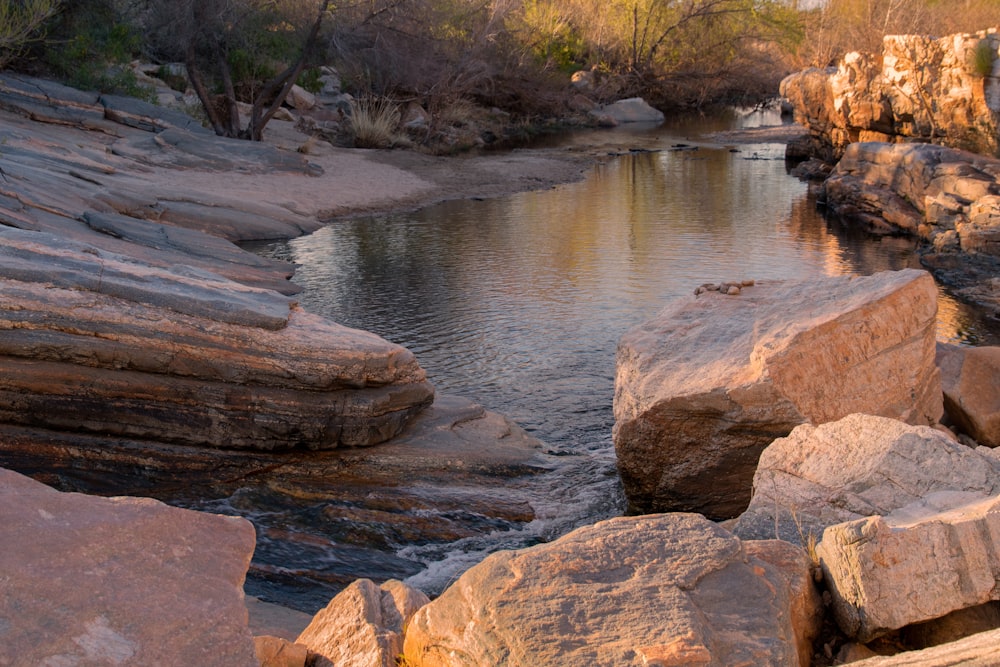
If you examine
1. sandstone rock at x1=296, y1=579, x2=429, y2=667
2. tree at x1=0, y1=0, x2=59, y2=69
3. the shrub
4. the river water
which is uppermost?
tree at x1=0, y1=0, x2=59, y2=69

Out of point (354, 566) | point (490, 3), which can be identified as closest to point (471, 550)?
point (354, 566)

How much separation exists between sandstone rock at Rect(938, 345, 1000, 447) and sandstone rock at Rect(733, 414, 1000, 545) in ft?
7.02

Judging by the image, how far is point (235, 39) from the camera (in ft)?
58.6

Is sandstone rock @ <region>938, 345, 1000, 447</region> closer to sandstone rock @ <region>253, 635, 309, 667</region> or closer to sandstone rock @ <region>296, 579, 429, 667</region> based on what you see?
sandstone rock @ <region>296, 579, 429, 667</region>

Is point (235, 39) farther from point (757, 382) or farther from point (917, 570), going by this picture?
point (917, 570)

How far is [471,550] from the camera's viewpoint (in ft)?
16.4

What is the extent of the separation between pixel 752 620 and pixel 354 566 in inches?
103

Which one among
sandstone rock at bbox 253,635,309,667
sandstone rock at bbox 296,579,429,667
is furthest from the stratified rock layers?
sandstone rock at bbox 253,635,309,667

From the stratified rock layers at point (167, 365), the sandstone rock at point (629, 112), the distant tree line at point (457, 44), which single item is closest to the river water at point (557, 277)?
the stratified rock layers at point (167, 365)

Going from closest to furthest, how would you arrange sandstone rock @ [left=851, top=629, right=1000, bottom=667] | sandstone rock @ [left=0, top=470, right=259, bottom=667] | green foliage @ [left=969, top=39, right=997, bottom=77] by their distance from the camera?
sandstone rock @ [left=851, top=629, right=1000, bottom=667], sandstone rock @ [left=0, top=470, right=259, bottom=667], green foliage @ [left=969, top=39, right=997, bottom=77]

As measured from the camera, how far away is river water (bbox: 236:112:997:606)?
6.20 m

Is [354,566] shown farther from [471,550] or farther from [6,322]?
[6,322]

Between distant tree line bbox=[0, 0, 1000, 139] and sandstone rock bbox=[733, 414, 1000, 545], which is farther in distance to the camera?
distant tree line bbox=[0, 0, 1000, 139]

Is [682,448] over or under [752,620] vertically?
under
